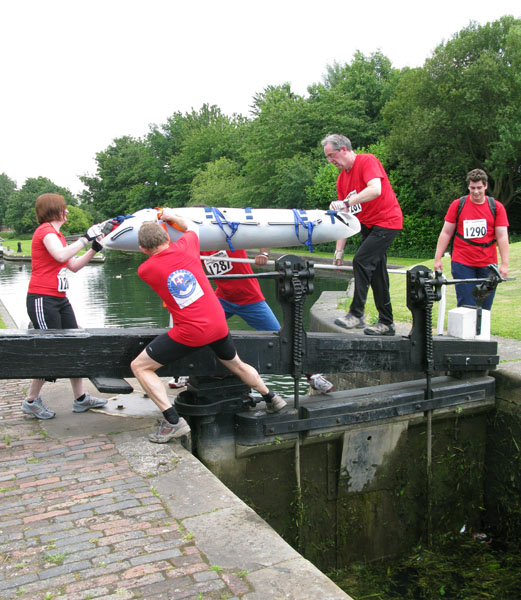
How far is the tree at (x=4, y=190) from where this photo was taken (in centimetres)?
12681

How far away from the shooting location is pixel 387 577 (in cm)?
515

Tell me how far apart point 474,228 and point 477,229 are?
0.10 feet

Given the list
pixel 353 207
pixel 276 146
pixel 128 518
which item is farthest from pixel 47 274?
pixel 276 146

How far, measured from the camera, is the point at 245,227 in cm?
536

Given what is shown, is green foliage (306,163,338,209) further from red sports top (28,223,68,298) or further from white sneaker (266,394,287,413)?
white sneaker (266,394,287,413)

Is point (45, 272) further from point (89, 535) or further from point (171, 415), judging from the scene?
point (89, 535)

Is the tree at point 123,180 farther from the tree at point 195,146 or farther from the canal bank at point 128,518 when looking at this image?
the canal bank at point 128,518

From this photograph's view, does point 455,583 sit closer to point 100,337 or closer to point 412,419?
point 412,419

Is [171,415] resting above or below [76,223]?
below

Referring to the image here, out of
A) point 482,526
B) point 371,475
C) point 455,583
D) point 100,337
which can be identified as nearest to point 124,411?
point 100,337

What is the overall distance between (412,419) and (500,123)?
2759 cm

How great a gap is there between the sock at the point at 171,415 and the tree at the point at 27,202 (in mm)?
95772

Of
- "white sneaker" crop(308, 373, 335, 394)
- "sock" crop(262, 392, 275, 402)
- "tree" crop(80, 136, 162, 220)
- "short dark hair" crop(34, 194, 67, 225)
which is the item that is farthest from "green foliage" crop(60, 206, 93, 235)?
"sock" crop(262, 392, 275, 402)

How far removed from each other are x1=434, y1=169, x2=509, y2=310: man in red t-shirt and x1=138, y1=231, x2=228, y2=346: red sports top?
2.76 meters
